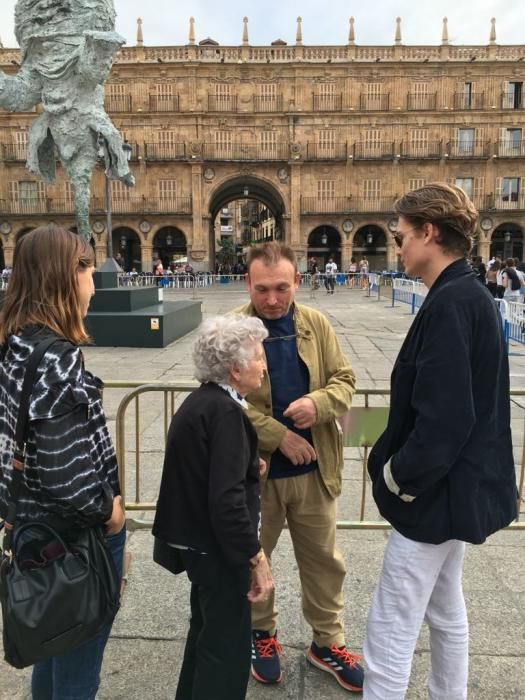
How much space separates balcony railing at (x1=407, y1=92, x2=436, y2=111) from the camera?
110 ft

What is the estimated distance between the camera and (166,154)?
33.5 m

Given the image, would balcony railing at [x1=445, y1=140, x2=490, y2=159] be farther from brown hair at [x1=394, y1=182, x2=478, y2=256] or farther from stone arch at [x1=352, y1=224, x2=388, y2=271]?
brown hair at [x1=394, y1=182, x2=478, y2=256]

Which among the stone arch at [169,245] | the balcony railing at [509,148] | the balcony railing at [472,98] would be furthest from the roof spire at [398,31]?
the stone arch at [169,245]

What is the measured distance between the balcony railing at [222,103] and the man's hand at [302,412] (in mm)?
34938

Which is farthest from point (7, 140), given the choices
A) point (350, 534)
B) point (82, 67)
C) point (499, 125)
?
→ point (350, 534)

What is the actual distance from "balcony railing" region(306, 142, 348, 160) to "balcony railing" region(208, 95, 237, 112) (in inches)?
211

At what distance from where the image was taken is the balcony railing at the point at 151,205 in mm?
33812

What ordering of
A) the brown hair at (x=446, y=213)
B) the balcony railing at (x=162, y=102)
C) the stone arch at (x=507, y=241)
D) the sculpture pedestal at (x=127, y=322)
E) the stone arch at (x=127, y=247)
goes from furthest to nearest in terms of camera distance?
the stone arch at (x=507, y=241), the stone arch at (x=127, y=247), the balcony railing at (x=162, y=102), the sculpture pedestal at (x=127, y=322), the brown hair at (x=446, y=213)

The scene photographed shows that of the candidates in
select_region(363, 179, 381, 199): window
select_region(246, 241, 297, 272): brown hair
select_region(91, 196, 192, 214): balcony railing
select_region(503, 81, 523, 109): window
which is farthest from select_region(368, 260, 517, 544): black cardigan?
select_region(503, 81, 523, 109): window

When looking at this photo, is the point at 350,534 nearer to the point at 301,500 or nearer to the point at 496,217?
the point at 301,500

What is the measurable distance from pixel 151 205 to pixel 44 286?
1347 inches

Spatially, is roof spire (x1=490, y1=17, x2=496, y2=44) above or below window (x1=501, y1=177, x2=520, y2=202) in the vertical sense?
above

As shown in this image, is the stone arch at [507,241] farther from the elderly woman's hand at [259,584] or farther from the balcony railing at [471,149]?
the elderly woman's hand at [259,584]

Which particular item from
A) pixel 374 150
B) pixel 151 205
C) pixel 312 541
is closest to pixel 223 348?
pixel 312 541
